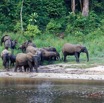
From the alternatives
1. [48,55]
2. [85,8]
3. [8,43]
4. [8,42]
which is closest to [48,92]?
[48,55]

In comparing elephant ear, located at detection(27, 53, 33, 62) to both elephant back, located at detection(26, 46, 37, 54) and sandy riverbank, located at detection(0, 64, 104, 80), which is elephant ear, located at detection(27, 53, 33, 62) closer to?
sandy riverbank, located at detection(0, 64, 104, 80)

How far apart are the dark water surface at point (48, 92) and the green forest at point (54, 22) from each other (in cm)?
1129

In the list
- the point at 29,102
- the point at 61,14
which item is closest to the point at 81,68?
the point at 29,102

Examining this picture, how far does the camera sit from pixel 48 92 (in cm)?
2048

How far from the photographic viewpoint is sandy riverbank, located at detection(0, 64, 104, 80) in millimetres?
26406

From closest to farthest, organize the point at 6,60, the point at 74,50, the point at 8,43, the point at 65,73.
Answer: the point at 65,73, the point at 6,60, the point at 74,50, the point at 8,43

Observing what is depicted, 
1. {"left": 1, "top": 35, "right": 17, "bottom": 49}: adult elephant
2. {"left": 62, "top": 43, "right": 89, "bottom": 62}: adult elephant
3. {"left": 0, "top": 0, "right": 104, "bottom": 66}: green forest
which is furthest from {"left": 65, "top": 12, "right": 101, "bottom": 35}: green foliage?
{"left": 62, "top": 43, "right": 89, "bottom": 62}: adult elephant

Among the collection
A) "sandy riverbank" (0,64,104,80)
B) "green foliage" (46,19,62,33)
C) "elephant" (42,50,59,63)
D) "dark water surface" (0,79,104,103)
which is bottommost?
"dark water surface" (0,79,104,103)

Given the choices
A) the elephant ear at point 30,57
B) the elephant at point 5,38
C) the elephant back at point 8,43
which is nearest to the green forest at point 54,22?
the elephant at point 5,38

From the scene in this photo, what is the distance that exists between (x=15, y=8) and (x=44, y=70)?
1312cm

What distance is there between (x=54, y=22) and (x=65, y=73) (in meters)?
14.2

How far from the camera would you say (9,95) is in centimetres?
→ 1950

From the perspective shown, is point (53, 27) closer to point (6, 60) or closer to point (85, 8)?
point (85, 8)

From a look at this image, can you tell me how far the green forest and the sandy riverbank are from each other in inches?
221
